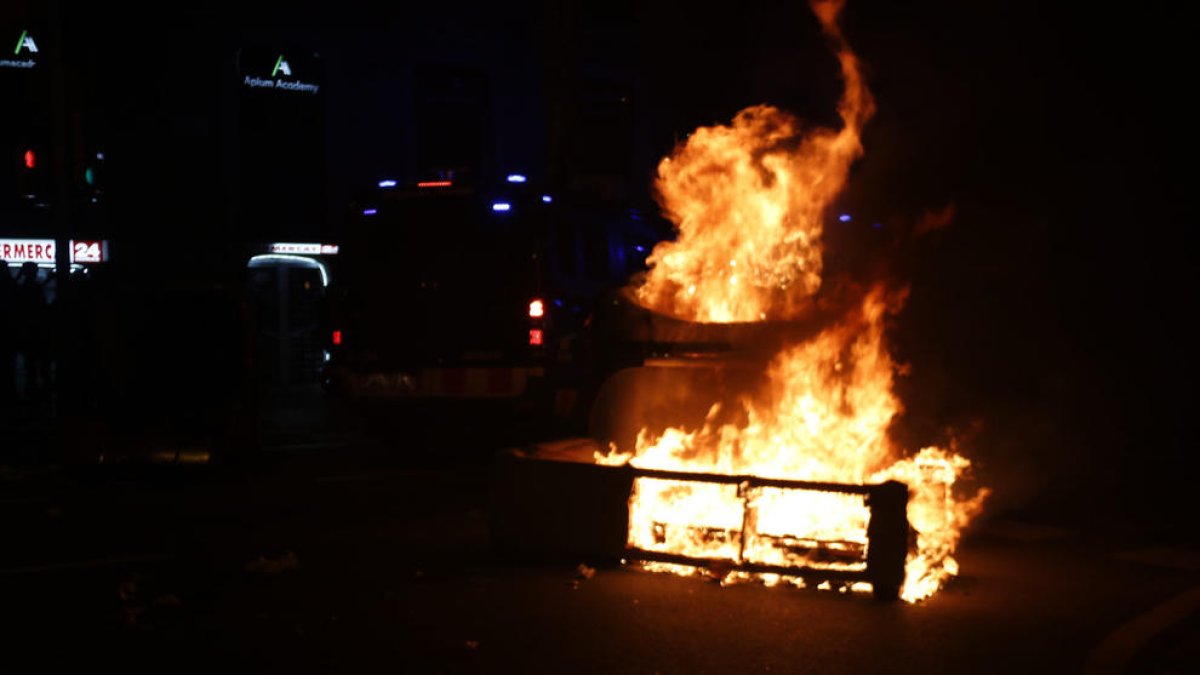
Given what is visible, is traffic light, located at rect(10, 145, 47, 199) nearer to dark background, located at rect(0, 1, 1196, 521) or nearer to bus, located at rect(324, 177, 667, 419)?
bus, located at rect(324, 177, 667, 419)

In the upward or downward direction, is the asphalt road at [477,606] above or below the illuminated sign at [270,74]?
below

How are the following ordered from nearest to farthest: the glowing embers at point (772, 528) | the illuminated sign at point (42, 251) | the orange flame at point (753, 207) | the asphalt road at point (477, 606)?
1. the asphalt road at point (477, 606)
2. the glowing embers at point (772, 528)
3. the orange flame at point (753, 207)
4. the illuminated sign at point (42, 251)

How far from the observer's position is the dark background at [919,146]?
63.8 ft

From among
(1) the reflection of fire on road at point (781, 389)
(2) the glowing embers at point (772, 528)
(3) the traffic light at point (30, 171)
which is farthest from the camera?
(3) the traffic light at point (30, 171)

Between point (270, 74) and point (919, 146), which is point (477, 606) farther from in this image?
point (270, 74)

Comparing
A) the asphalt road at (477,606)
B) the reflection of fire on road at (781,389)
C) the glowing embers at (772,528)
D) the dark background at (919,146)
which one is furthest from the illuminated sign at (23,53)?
the glowing embers at (772,528)

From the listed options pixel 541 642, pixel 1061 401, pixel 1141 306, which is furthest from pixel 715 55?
pixel 541 642

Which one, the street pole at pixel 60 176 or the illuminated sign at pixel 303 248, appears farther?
the illuminated sign at pixel 303 248

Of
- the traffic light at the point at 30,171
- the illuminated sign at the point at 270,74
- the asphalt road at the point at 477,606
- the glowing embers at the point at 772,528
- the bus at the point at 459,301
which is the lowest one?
the asphalt road at the point at 477,606

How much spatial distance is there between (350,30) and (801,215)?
16.0 m

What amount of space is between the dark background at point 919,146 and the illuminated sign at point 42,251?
277 millimetres

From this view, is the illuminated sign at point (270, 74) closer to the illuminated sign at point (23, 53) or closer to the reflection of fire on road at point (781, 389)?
the illuminated sign at point (23, 53)

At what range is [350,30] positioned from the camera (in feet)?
76.6

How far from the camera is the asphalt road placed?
5.93m
